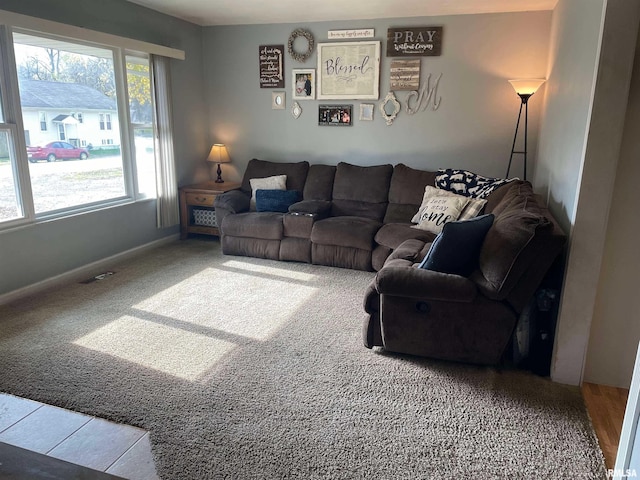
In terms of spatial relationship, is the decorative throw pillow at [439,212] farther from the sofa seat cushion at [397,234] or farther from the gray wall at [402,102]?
the gray wall at [402,102]

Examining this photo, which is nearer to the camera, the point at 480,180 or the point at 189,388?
the point at 189,388

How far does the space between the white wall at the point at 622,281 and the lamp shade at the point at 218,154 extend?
415cm

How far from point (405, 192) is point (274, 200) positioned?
1333 mm

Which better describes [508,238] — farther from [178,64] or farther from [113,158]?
A: [178,64]

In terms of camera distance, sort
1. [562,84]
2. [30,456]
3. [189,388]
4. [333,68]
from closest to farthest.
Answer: [30,456] → [189,388] → [562,84] → [333,68]

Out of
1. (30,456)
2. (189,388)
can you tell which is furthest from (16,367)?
(30,456)

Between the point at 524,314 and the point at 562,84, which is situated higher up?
the point at 562,84

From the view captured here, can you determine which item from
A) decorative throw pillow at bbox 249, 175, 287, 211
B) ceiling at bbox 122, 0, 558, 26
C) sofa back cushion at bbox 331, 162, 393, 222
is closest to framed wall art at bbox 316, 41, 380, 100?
ceiling at bbox 122, 0, 558, 26

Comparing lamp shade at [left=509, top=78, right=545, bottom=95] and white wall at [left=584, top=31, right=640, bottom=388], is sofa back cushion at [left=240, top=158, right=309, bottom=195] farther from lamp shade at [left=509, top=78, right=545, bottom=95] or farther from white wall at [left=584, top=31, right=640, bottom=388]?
white wall at [left=584, top=31, right=640, bottom=388]

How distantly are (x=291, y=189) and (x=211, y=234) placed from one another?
1066mm

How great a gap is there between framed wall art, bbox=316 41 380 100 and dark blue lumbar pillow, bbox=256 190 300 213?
123 cm

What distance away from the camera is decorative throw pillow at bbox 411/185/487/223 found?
3742mm

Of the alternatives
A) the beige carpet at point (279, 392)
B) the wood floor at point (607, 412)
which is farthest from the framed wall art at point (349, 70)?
the wood floor at point (607, 412)

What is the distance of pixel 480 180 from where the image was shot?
4059mm
